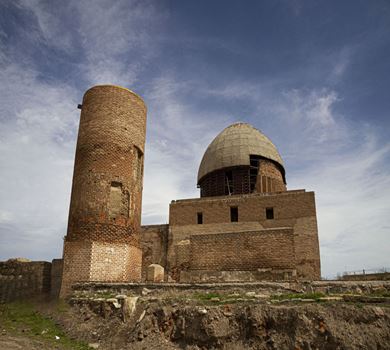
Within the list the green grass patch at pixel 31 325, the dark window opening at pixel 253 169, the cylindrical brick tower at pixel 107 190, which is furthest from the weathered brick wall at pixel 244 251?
the green grass patch at pixel 31 325

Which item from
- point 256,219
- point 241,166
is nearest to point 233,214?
point 256,219

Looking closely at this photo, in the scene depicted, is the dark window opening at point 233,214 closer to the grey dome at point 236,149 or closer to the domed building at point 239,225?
the domed building at point 239,225

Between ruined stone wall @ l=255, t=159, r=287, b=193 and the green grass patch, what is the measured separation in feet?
48.7

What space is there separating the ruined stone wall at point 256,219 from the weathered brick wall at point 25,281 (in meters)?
7.79

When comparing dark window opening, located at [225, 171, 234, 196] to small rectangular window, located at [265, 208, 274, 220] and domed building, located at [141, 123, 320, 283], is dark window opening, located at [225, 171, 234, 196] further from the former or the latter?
small rectangular window, located at [265, 208, 274, 220]

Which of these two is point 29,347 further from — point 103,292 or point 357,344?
point 357,344

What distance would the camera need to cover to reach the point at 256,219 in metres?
19.6

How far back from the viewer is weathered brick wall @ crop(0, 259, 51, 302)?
13.7 metres

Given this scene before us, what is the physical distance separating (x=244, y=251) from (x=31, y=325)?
9943 millimetres

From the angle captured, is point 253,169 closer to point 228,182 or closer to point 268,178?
point 268,178

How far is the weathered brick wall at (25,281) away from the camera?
13664 millimetres

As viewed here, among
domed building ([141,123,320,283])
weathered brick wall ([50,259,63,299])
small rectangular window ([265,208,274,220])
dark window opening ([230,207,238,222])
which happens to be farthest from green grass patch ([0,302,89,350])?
small rectangular window ([265,208,274,220])

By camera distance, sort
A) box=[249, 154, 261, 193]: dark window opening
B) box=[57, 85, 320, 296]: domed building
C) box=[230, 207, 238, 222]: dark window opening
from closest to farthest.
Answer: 1. box=[57, 85, 320, 296]: domed building
2. box=[230, 207, 238, 222]: dark window opening
3. box=[249, 154, 261, 193]: dark window opening

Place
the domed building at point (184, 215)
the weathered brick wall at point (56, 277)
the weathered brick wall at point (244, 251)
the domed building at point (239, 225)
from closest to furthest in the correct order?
the weathered brick wall at point (56, 277) → the domed building at point (184, 215) → the weathered brick wall at point (244, 251) → the domed building at point (239, 225)
